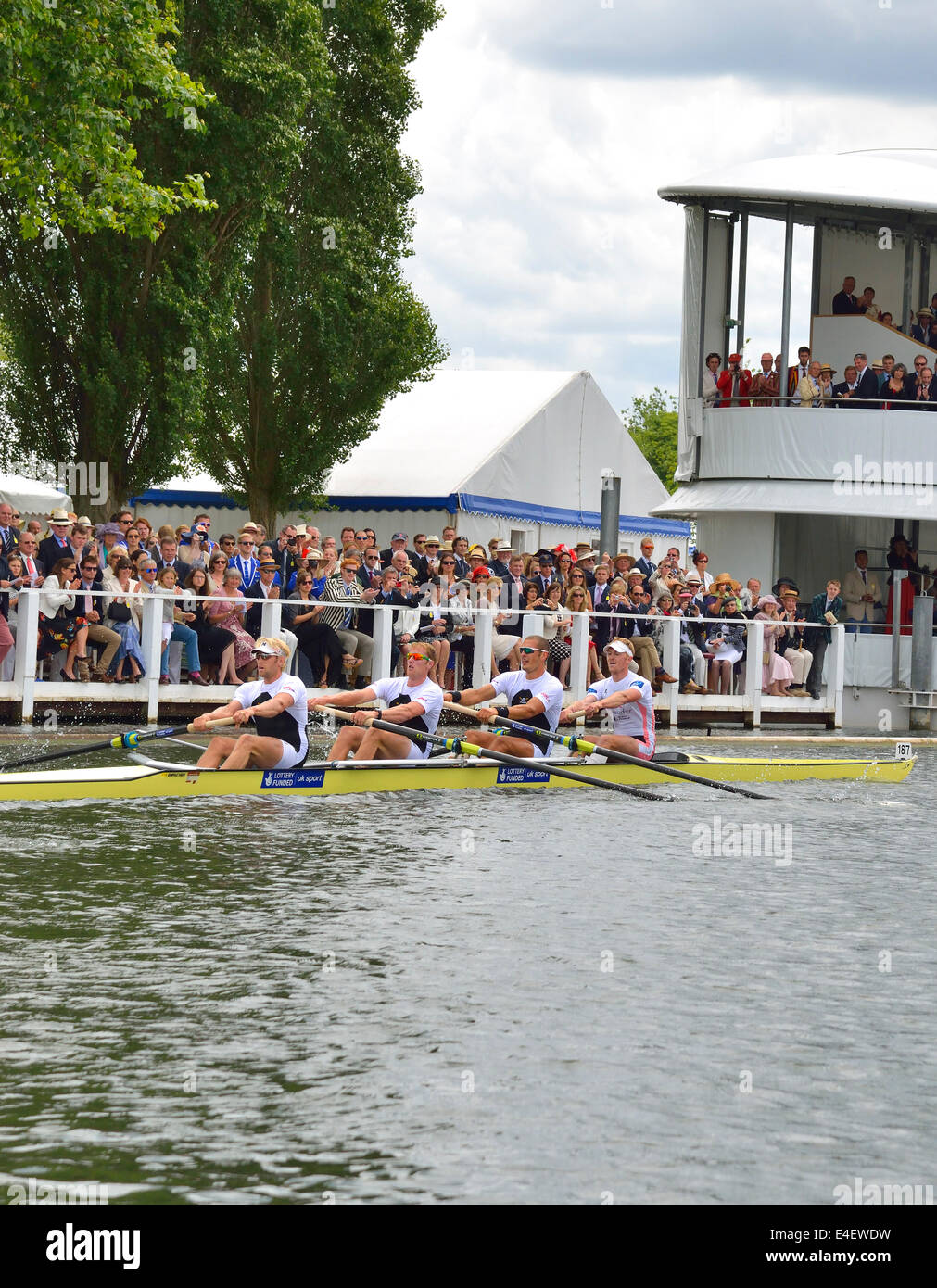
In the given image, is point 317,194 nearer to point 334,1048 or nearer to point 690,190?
point 690,190

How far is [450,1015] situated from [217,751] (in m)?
7.22

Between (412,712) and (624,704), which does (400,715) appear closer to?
(412,712)

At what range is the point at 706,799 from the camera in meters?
18.0

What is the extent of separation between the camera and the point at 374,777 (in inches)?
634

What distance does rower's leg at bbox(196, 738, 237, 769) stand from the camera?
1511cm

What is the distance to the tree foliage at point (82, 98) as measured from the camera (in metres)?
20.4

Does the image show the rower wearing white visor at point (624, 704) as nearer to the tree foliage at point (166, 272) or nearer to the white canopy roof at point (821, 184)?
the tree foliage at point (166, 272)

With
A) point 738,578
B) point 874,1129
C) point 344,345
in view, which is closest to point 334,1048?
point 874,1129

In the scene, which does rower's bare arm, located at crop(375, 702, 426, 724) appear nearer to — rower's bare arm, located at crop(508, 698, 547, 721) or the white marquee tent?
rower's bare arm, located at crop(508, 698, 547, 721)

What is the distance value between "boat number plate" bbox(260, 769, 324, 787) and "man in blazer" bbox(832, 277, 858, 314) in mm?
20298

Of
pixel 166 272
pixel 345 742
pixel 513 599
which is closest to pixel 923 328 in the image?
pixel 513 599

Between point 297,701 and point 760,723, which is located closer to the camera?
point 297,701
